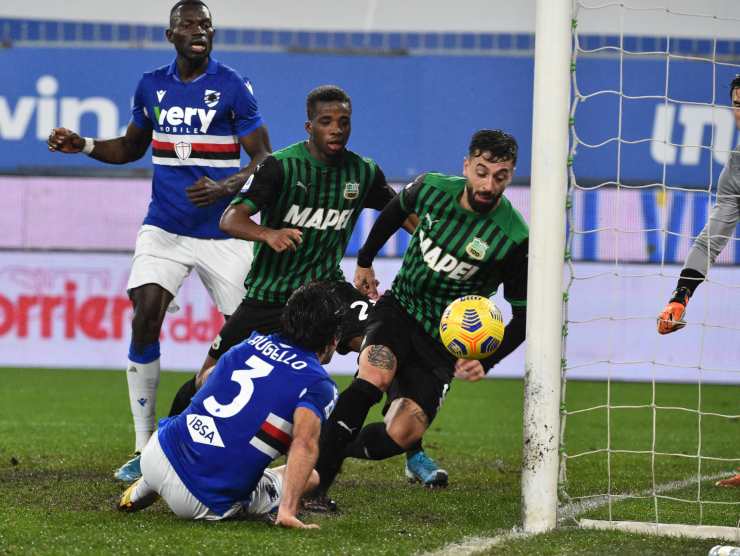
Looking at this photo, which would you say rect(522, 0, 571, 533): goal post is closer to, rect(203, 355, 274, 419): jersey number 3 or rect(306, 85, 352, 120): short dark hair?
rect(203, 355, 274, 419): jersey number 3

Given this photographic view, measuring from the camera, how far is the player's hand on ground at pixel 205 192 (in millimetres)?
5992

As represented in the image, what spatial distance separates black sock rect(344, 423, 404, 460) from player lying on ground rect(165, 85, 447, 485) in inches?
18.6

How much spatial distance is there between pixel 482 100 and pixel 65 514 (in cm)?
1023

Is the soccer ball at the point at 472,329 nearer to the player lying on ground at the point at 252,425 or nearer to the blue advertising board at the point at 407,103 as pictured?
the player lying on ground at the point at 252,425

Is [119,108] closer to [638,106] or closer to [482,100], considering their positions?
[482,100]

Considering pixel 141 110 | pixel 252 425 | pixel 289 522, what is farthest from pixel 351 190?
pixel 289 522

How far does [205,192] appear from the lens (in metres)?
5.99

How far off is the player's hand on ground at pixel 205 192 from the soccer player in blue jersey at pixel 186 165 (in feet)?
0.13

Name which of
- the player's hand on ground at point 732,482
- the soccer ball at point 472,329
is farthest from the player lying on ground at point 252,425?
the player's hand on ground at point 732,482

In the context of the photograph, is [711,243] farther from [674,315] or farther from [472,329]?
[472,329]

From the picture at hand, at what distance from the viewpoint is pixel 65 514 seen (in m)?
4.63

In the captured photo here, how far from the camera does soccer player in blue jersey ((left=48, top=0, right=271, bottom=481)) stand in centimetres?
612

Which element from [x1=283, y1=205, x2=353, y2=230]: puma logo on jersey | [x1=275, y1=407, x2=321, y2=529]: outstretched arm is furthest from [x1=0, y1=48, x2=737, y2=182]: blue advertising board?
[x1=275, y1=407, x2=321, y2=529]: outstretched arm

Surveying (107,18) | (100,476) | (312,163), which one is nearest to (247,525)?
(100,476)
